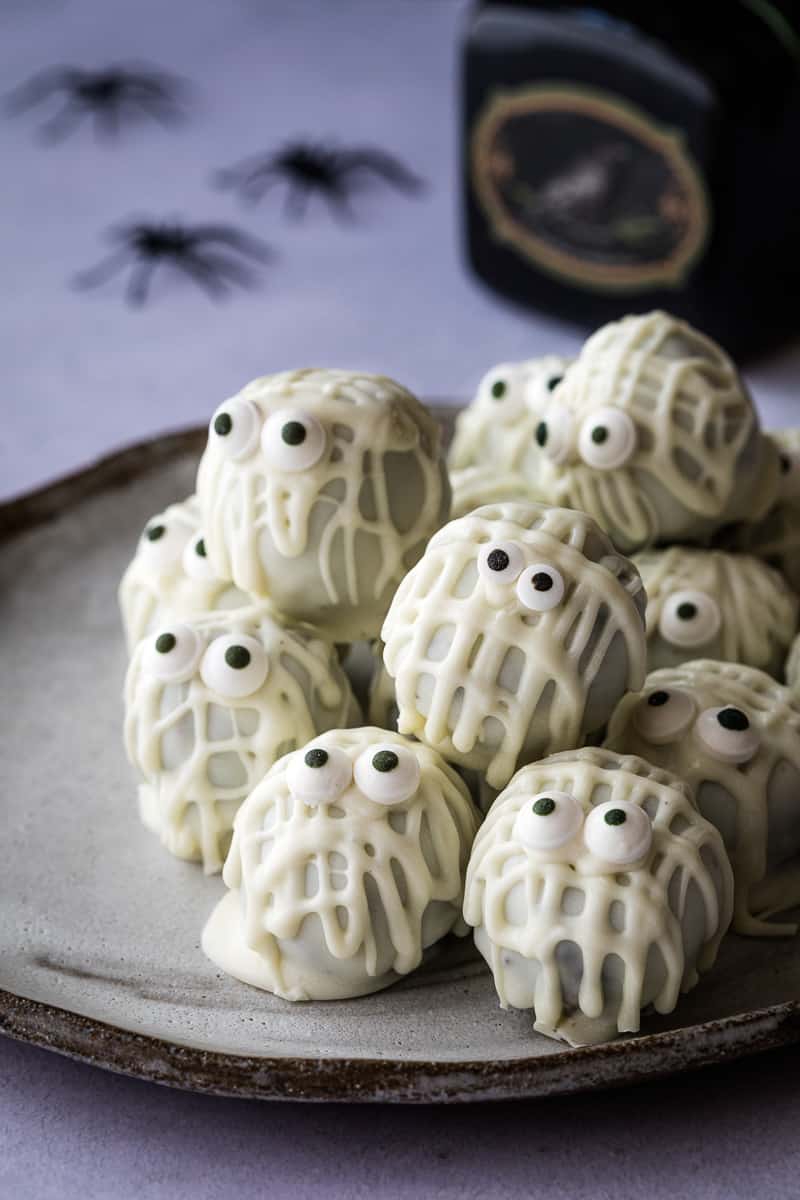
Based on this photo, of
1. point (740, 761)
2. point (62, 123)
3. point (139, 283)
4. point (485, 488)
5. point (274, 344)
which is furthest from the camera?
point (62, 123)

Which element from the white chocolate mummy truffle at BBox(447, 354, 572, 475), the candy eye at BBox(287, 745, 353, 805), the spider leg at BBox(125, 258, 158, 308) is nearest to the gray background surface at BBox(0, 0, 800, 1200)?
the spider leg at BBox(125, 258, 158, 308)

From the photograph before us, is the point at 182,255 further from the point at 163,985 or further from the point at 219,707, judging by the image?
the point at 163,985

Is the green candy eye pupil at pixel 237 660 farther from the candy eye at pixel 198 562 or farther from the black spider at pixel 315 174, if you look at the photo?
the black spider at pixel 315 174

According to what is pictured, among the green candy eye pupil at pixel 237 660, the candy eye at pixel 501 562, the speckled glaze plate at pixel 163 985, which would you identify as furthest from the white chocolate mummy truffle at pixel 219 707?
the candy eye at pixel 501 562

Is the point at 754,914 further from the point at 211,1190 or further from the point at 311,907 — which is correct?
the point at 211,1190

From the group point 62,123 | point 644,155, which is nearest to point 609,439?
point 644,155

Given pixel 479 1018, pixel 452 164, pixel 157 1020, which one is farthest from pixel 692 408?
pixel 452 164
